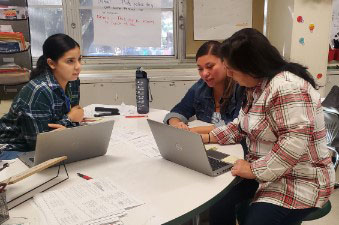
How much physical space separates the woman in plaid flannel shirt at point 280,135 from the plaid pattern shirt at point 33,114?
3.30 feet

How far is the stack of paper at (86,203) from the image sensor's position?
3.13 feet

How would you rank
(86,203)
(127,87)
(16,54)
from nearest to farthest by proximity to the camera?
(86,203) → (16,54) → (127,87)

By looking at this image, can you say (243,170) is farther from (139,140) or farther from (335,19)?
(335,19)

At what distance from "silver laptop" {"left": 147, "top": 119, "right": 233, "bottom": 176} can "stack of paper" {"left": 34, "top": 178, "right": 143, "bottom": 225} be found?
0.28 metres

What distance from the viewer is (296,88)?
1177mm

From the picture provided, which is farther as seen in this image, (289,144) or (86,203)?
(289,144)

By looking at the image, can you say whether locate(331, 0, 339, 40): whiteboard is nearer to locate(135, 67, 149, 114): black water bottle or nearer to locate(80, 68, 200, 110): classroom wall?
locate(80, 68, 200, 110): classroom wall

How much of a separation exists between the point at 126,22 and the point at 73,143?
2346 millimetres

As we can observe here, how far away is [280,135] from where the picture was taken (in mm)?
1189

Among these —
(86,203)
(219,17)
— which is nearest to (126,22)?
(219,17)

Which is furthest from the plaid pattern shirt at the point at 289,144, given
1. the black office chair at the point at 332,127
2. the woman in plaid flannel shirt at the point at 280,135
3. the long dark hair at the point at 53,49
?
the long dark hair at the point at 53,49

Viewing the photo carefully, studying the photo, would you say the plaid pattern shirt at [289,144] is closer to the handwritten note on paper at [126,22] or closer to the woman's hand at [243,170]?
the woman's hand at [243,170]

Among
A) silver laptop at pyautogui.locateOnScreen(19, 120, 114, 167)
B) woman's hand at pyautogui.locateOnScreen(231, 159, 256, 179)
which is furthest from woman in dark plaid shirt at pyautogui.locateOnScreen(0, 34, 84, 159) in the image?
woman's hand at pyautogui.locateOnScreen(231, 159, 256, 179)

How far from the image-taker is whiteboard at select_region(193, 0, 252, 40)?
339 centimetres
